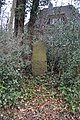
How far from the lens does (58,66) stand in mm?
8250

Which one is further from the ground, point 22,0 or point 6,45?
point 22,0

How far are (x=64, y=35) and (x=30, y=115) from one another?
338 centimetres

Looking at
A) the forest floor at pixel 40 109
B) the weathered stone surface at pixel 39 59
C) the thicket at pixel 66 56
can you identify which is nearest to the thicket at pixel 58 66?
the thicket at pixel 66 56

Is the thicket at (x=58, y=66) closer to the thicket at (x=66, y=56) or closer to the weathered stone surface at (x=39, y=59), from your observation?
the thicket at (x=66, y=56)

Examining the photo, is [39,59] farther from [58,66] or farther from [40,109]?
[40,109]

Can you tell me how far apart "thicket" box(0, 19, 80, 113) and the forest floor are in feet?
0.49

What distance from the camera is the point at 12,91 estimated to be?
638cm

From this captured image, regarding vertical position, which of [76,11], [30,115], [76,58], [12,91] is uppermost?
[76,11]

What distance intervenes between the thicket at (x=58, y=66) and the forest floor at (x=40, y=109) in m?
0.15

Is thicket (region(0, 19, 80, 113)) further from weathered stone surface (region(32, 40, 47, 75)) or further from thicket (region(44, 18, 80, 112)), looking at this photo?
weathered stone surface (region(32, 40, 47, 75))

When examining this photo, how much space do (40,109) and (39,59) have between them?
7.41 ft

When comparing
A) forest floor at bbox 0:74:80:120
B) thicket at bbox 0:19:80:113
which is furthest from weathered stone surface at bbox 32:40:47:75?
forest floor at bbox 0:74:80:120

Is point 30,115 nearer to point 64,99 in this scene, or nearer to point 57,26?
point 64,99

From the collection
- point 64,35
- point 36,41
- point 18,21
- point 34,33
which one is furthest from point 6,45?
point 18,21
